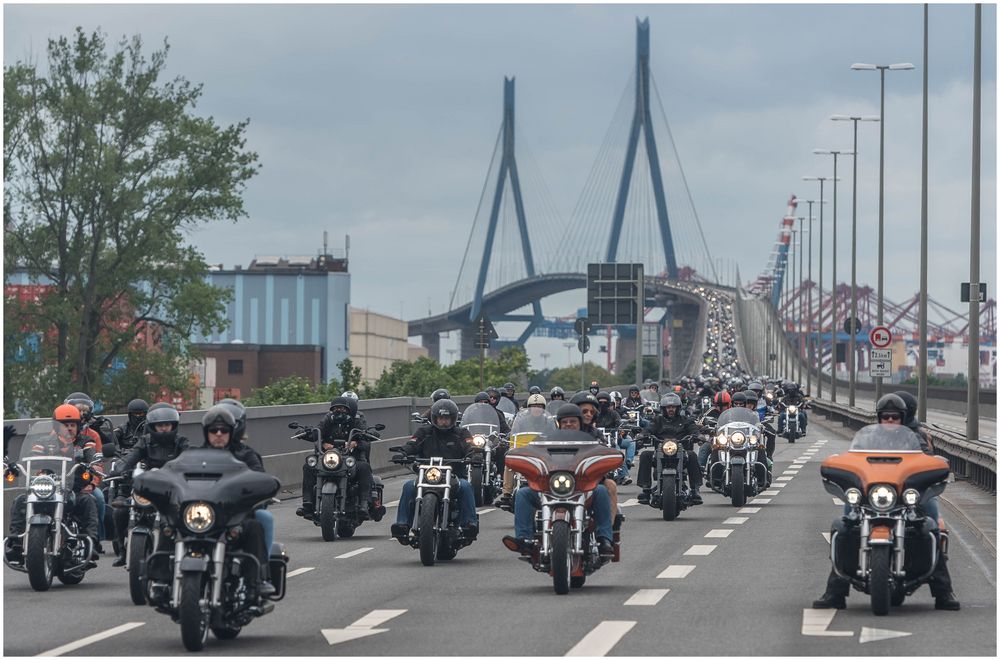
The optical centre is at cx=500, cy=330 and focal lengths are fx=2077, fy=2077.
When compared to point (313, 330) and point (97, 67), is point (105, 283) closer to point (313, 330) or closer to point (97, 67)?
point (97, 67)

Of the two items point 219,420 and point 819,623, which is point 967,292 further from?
point 219,420

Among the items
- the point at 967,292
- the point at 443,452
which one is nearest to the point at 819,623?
the point at 443,452

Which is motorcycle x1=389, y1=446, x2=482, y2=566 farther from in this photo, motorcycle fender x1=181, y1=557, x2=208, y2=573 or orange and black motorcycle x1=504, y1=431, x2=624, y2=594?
Result: motorcycle fender x1=181, y1=557, x2=208, y2=573

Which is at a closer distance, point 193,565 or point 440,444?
point 193,565

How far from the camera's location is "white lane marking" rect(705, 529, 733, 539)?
19.7 meters

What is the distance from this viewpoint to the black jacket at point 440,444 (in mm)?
17500

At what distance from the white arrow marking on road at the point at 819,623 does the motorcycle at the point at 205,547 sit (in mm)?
3010

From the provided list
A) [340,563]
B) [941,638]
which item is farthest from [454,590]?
[941,638]

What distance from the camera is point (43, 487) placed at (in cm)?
1420

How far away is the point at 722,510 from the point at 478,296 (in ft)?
475

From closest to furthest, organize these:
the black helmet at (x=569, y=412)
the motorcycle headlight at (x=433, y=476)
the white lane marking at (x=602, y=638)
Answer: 1. the white lane marking at (x=602, y=638)
2. the black helmet at (x=569, y=412)
3. the motorcycle headlight at (x=433, y=476)

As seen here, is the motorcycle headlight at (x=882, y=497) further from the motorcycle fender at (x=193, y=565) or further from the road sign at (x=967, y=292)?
the road sign at (x=967, y=292)

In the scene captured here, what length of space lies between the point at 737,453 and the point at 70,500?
12.1 metres

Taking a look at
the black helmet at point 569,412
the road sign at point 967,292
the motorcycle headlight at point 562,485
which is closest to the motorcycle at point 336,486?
the black helmet at point 569,412
